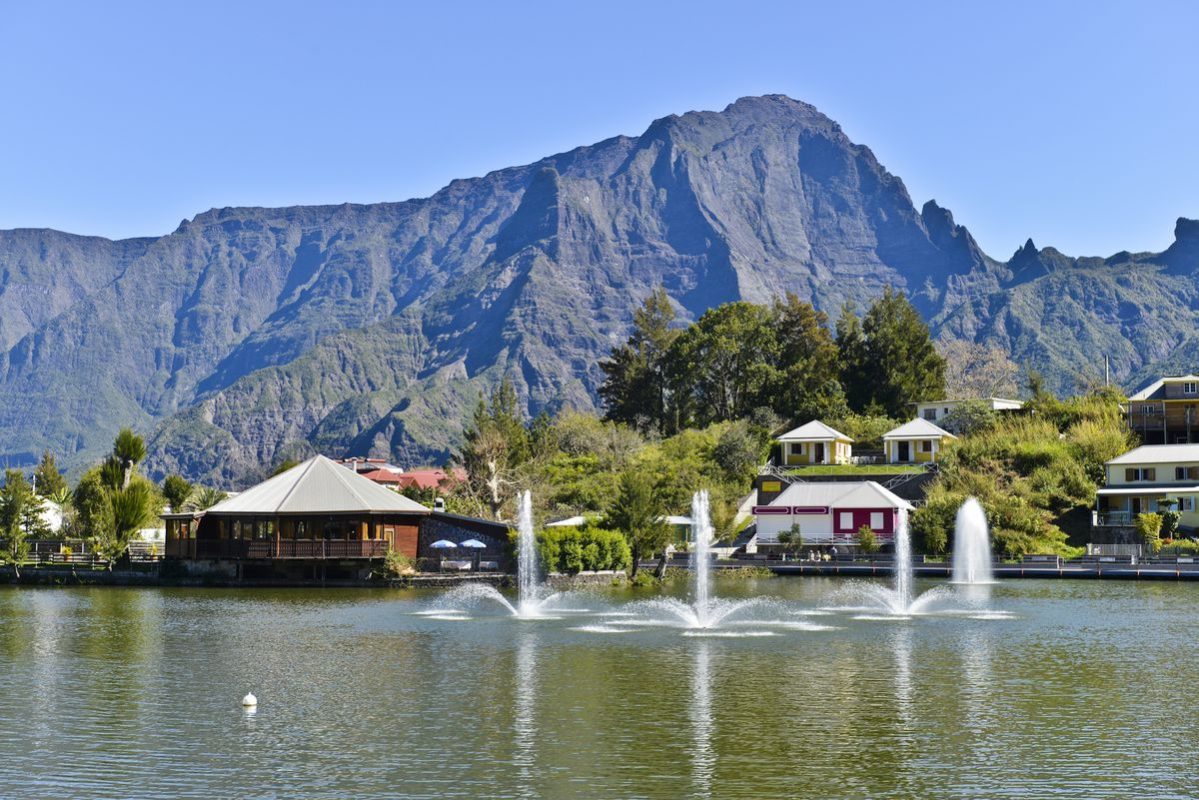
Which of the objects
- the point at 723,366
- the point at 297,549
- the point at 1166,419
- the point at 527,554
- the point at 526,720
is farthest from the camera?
the point at 723,366

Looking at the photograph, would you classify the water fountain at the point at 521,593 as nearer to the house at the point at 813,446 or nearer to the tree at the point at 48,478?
the house at the point at 813,446

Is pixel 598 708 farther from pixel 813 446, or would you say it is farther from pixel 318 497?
pixel 813 446

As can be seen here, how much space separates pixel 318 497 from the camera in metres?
70.5

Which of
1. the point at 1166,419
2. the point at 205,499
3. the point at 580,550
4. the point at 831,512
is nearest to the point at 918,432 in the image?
the point at 1166,419

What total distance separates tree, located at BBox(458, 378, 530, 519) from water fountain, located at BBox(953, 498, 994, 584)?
2715 centimetres

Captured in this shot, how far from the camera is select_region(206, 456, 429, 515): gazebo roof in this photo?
2731 inches

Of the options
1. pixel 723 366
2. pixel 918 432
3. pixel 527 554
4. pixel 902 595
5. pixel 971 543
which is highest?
pixel 723 366

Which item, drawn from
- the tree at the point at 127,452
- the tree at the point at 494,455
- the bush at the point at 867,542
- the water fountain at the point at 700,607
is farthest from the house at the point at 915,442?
the tree at the point at 127,452

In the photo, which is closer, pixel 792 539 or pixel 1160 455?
pixel 792 539

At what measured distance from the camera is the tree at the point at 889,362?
119 meters

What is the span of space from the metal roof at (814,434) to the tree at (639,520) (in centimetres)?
3928

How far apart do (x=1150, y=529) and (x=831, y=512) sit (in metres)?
19.1

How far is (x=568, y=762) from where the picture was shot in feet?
77.2

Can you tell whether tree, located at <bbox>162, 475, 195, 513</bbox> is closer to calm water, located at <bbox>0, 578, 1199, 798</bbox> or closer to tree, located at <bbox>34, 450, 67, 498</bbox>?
tree, located at <bbox>34, 450, 67, 498</bbox>
